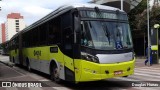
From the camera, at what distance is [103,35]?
33.9 feet

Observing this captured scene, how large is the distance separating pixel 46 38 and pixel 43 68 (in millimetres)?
1752

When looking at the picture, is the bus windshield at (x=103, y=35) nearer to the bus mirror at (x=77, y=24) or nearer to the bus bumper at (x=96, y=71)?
the bus mirror at (x=77, y=24)

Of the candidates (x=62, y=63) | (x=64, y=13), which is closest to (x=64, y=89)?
(x=62, y=63)

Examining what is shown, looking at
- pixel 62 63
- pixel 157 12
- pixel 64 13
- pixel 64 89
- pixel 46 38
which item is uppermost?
pixel 157 12

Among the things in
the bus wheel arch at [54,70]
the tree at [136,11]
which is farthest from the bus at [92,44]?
the tree at [136,11]

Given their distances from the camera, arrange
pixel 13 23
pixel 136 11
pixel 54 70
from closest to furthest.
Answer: pixel 54 70
pixel 136 11
pixel 13 23

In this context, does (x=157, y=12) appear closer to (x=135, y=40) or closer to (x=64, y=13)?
(x=135, y=40)

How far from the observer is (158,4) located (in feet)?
139

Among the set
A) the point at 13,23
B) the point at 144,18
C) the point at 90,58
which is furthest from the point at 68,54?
the point at 13,23

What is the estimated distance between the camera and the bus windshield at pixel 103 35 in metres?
10.2

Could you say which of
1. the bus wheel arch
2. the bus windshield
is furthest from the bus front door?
the bus wheel arch

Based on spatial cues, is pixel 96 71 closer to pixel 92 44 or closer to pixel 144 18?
pixel 92 44

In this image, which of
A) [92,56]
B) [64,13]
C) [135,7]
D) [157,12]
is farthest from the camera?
[135,7]

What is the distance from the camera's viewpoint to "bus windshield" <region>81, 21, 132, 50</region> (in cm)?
1021
